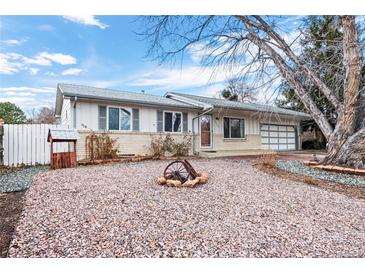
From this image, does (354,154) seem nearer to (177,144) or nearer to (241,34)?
(241,34)

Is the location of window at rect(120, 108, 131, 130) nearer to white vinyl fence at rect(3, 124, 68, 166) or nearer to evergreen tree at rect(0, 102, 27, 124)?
white vinyl fence at rect(3, 124, 68, 166)

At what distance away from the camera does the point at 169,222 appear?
9.59 ft

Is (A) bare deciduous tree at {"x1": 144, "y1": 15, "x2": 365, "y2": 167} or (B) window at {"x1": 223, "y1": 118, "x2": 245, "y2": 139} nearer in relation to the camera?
(A) bare deciduous tree at {"x1": 144, "y1": 15, "x2": 365, "y2": 167}

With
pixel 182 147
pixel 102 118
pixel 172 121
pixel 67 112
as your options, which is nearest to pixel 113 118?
pixel 102 118

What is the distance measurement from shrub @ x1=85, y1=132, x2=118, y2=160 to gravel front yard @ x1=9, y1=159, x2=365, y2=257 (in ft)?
14.5

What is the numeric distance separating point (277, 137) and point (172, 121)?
8.61 meters

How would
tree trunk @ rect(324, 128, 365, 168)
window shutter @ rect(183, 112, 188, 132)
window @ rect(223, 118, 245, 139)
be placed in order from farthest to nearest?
window @ rect(223, 118, 245, 139)
window shutter @ rect(183, 112, 188, 132)
tree trunk @ rect(324, 128, 365, 168)

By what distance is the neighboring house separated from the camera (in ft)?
30.5

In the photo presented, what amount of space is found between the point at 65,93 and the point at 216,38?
554 centimetres

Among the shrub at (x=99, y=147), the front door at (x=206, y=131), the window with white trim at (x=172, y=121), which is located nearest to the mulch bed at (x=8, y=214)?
the shrub at (x=99, y=147)

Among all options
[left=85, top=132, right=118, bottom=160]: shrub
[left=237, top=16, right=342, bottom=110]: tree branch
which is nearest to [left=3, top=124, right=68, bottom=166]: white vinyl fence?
[left=85, top=132, right=118, bottom=160]: shrub

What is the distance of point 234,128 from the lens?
13.9 m

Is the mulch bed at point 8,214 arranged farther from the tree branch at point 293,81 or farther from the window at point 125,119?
the tree branch at point 293,81
